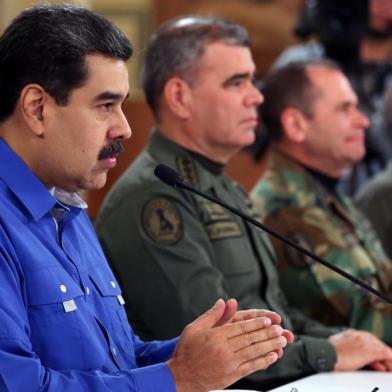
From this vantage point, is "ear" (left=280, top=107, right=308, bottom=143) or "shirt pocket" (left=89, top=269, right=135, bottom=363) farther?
"ear" (left=280, top=107, right=308, bottom=143)

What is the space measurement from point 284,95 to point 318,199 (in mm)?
381

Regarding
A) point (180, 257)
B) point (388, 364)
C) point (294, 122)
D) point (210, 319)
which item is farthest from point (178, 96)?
point (210, 319)

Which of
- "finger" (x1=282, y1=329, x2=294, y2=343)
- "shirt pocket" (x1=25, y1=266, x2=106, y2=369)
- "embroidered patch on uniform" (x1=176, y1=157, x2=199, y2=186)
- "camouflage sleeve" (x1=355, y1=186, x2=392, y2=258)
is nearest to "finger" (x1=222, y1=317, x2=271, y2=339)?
"finger" (x1=282, y1=329, x2=294, y2=343)

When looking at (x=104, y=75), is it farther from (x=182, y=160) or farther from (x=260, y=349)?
(x=182, y=160)

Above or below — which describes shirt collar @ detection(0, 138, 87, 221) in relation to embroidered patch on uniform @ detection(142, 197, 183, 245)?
Answer: above

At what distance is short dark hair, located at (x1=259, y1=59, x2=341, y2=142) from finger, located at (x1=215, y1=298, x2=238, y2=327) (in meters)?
1.54

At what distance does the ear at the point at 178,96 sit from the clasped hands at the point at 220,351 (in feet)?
3.48

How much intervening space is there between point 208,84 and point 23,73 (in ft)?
3.45

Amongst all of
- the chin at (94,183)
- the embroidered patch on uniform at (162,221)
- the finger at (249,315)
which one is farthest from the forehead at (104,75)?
the embroidered patch on uniform at (162,221)

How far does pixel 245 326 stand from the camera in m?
1.72

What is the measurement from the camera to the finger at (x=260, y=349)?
1702 mm

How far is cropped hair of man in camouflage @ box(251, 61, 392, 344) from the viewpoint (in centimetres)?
296

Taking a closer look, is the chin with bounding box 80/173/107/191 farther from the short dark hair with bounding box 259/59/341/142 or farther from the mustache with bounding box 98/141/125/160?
the short dark hair with bounding box 259/59/341/142

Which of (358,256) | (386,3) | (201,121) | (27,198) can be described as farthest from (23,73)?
(386,3)
